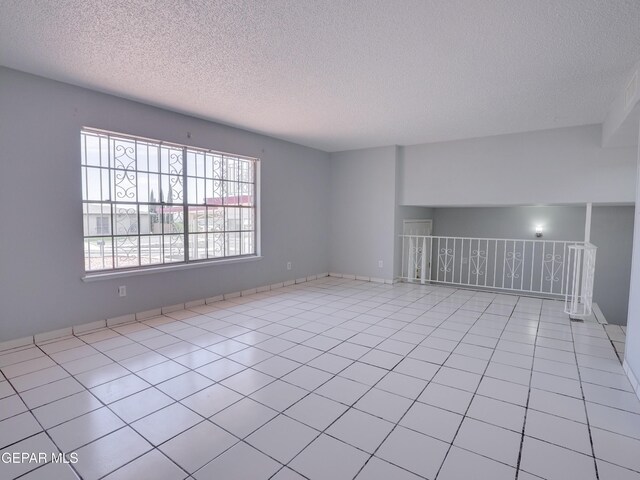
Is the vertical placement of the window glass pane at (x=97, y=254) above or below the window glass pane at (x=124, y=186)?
below

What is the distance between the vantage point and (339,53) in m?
2.65

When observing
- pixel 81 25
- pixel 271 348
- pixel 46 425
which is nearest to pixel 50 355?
pixel 46 425

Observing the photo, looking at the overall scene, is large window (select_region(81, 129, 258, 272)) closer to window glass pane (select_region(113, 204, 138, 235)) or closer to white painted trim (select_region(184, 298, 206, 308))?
window glass pane (select_region(113, 204, 138, 235))

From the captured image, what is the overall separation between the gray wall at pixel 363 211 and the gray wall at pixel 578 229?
9.12 feet

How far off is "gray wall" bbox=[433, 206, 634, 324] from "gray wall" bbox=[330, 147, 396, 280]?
2.78 m

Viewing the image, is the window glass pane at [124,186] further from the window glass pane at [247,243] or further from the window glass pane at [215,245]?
the window glass pane at [247,243]

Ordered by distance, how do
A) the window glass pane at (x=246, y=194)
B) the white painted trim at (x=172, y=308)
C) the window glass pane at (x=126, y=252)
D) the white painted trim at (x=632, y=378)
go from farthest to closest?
1. the window glass pane at (x=246, y=194)
2. the white painted trim at (x=172, y=308)
3. the window glass pane at (x=126, y=252)
4. the white painted trim at (x=632, y=378)

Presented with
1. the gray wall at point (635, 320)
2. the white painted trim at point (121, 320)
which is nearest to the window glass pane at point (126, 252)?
the white painted trim at point (121, 320)

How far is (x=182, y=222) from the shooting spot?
4.36 m

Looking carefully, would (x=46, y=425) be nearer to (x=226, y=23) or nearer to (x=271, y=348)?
(x=271, y=348)

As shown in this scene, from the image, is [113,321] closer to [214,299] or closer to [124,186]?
[214,299]

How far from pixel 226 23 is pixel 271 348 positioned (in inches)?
102

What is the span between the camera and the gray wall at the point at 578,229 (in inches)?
243

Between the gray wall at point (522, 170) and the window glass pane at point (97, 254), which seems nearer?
the window glass pane at point (97, 254)
